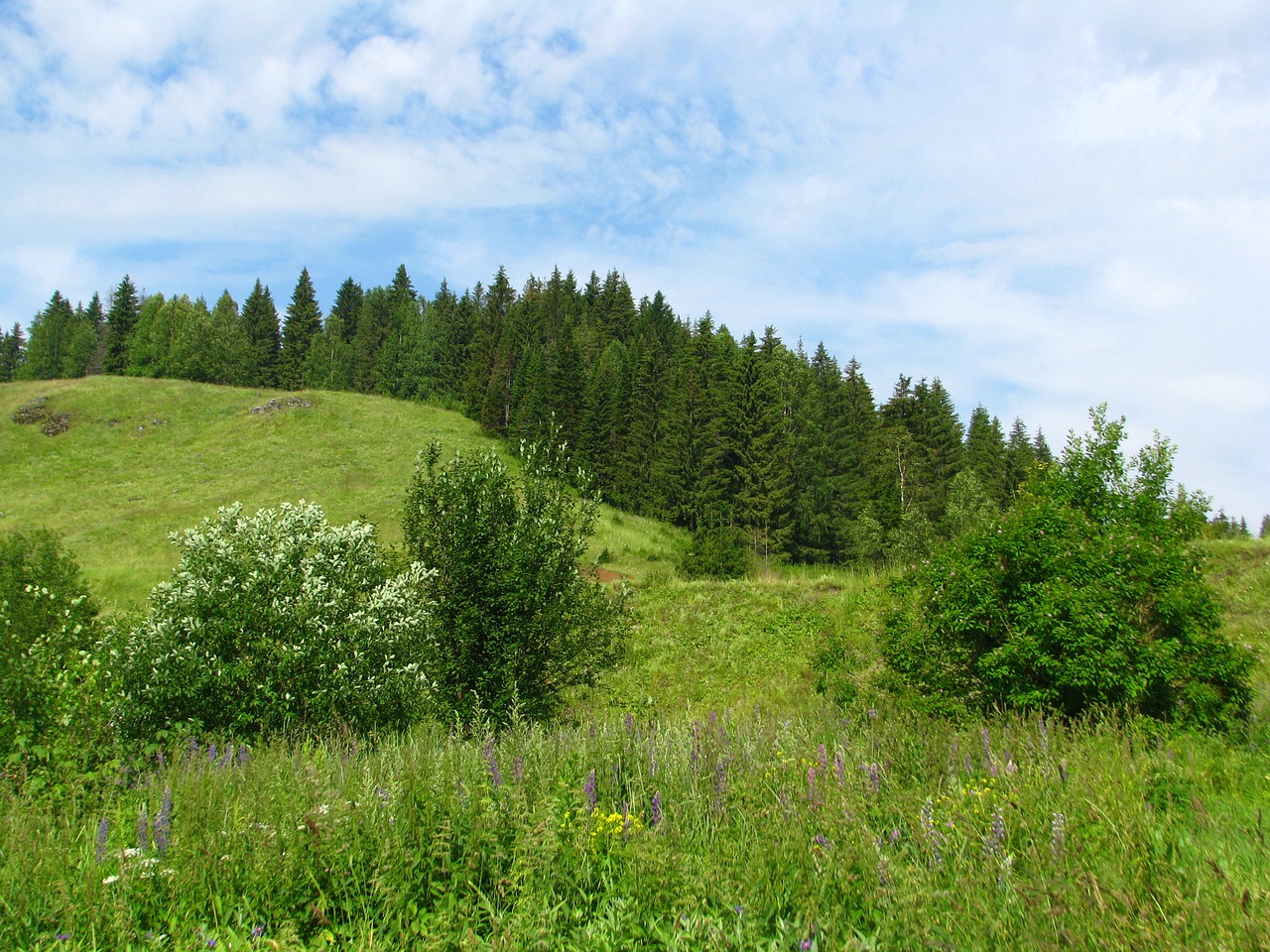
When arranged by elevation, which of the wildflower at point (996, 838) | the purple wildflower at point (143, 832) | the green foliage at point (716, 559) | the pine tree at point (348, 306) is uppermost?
the pine tree at point (348, 306)

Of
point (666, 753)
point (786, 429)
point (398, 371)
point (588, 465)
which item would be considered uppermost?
point (398, 371)

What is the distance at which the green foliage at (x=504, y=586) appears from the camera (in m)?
10.7

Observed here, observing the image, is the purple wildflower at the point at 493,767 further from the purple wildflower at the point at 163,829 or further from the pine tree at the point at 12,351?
the pine tree at the point at 12,351

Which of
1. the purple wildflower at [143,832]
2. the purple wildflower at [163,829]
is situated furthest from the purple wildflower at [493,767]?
the purple wildflower at [143,832]

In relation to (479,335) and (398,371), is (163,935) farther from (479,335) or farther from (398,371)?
(398,371)

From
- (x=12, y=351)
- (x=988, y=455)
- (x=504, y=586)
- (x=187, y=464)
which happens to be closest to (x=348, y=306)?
(x=12, y=351)

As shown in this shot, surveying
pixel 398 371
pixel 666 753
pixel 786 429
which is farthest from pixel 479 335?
pixel 666 753

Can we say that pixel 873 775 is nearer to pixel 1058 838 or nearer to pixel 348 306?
pixel 1058 838

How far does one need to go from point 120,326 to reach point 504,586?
95.4 metres

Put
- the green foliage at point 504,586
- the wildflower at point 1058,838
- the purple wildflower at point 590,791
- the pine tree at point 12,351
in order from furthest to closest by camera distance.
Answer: the pine tree at point 12,351
the green foliage at point 504,586
the purple wildflower at point 590,791
the wildflower at point 1058,838

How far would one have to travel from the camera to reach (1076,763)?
4742 millimetres

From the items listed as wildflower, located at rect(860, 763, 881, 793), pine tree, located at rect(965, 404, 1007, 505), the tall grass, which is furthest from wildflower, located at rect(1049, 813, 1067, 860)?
pine tree, located at rect(965, 404, 1007, 505)

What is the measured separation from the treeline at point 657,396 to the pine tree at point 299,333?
266mm

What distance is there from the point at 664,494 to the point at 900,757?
53353 millimetres
